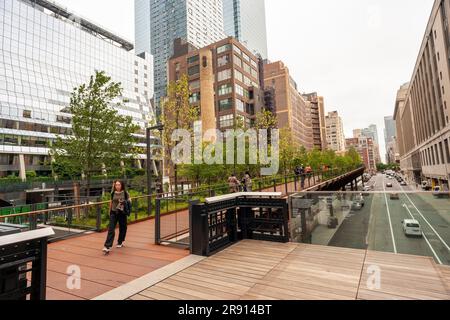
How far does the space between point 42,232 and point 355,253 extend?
5900mm

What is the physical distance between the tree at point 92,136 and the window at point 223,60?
45.0 meters

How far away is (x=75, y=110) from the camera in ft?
46.6

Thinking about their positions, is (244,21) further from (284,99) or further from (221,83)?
(221,83)

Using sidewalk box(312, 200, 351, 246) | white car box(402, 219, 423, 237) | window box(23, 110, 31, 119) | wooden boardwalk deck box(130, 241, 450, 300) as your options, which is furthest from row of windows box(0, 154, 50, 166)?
white car box(402, 219, 423, 237)

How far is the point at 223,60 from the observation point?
56.7 meters

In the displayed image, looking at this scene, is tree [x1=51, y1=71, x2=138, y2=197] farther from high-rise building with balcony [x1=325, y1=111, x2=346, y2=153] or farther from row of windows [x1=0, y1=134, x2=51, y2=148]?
high-rise building with balcony [x1=325, y1=111, x2=346, y2=153]

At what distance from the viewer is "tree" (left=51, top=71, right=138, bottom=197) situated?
14000 millimetres

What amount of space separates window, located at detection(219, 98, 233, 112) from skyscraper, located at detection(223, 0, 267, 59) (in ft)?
343

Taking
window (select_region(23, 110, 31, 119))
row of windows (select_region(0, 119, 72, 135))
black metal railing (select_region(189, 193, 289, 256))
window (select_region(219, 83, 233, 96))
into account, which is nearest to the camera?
black metal railing (select_region(189, 193, 289, 256))

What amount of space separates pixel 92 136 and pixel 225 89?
45.4 metres

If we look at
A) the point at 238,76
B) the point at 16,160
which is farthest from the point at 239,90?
the point at 16,160

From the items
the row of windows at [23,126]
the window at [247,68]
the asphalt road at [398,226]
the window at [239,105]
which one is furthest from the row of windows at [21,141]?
the asphalt road at [398,226]
